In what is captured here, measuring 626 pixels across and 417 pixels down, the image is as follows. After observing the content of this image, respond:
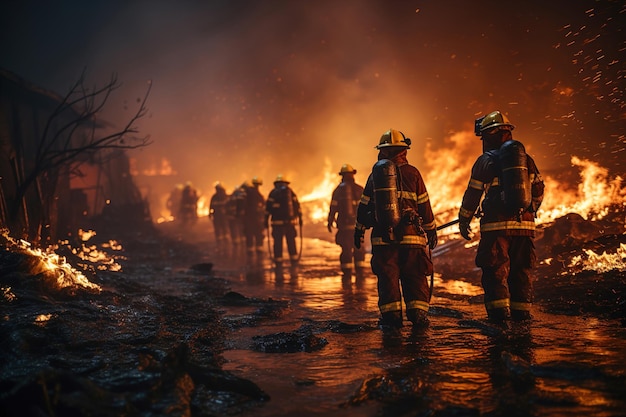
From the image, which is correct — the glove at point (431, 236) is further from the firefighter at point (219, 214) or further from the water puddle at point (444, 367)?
the firefighter at point (219, 214)

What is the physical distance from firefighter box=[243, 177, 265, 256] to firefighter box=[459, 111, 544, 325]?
9.56m

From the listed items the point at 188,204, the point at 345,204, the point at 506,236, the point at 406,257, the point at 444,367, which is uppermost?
the point at 188,204

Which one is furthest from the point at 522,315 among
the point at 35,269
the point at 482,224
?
the point at 35,269

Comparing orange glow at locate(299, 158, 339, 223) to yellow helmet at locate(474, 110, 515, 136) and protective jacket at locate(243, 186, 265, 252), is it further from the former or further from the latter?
yellow helmet at locate(474, 110, 515, 136)

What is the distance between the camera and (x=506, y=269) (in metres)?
4.66

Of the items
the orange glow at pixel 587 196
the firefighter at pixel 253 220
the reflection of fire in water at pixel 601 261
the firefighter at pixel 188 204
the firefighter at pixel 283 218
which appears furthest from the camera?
the firefighter at pixel 188 204

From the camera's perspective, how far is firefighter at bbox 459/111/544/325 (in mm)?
4531

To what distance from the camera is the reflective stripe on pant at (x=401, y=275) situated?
4.55 metres

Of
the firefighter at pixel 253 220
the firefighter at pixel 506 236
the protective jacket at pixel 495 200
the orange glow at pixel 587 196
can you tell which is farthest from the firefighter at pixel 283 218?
the firefighter at pixel 506 236

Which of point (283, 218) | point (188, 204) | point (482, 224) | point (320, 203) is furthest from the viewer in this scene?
point (188, 204)

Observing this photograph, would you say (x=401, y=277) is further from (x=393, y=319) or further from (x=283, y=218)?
(x=283, y=218)

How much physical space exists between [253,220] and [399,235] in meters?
9.54

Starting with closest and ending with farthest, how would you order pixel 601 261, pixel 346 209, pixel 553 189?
pixel 601 261
pixel 346 209
pixel 553 189

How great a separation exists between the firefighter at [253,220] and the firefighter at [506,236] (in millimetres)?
9563
